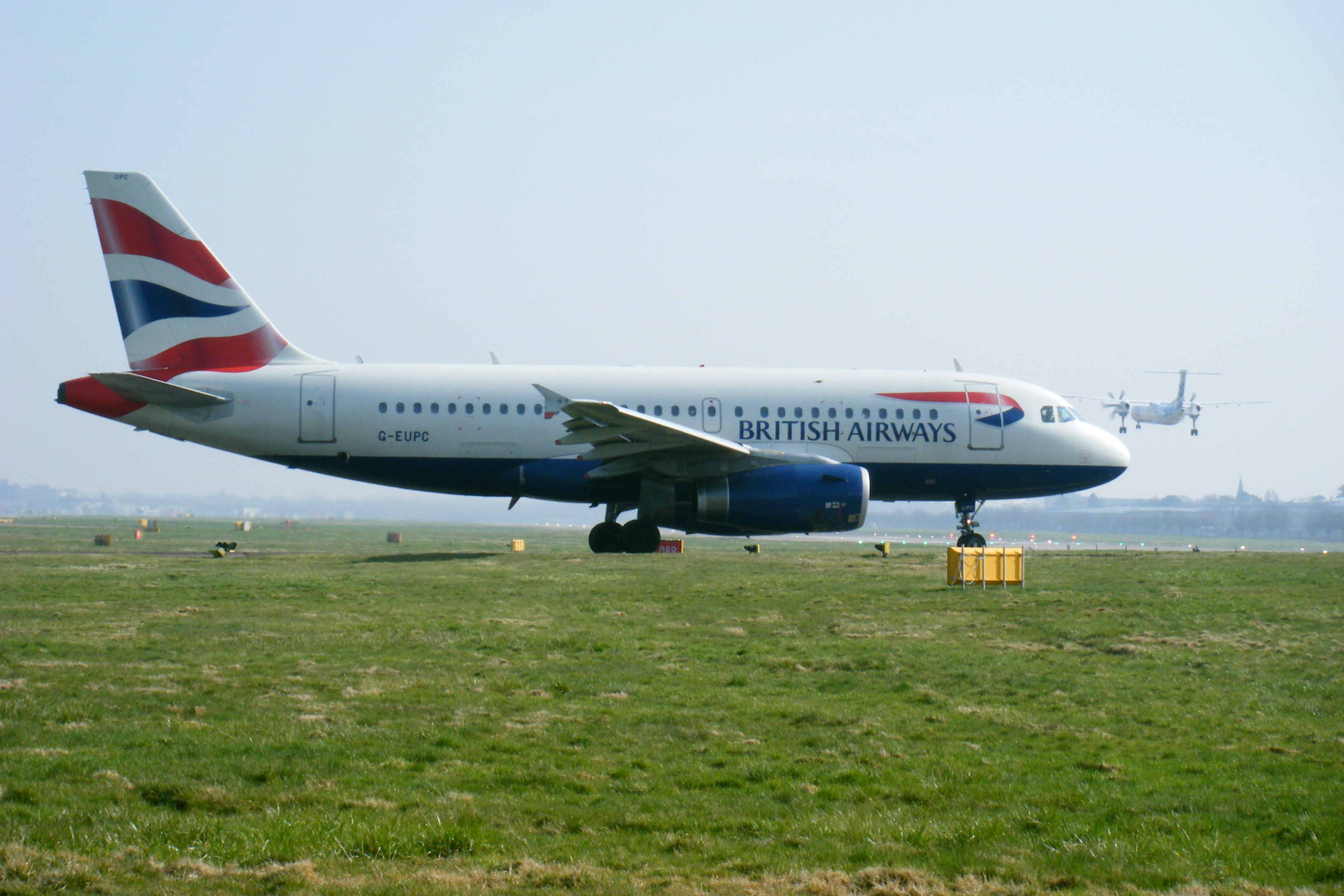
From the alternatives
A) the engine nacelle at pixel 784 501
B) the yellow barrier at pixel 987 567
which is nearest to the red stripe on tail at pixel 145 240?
the engine nacelle at pixel 784 501

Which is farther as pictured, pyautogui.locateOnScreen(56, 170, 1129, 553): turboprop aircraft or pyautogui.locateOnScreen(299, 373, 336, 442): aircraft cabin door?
pyautogui.locateOnScreen(299, 373, 336, 442): aircraft cabin door

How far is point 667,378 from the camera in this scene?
86.7 feet

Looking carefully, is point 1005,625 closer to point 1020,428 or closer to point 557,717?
point 557,717

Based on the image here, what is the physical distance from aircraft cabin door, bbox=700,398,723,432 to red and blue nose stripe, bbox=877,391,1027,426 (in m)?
3.84

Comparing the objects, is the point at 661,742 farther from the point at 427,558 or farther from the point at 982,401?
the point at 982,401

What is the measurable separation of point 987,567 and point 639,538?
8905mm

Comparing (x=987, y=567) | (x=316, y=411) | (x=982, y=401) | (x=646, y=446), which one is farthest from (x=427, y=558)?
(x=982, y=401)

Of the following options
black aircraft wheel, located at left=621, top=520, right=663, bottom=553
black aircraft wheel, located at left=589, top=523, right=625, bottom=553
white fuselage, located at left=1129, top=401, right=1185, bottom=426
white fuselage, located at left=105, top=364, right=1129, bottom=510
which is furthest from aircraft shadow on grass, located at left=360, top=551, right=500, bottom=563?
white fuselage, located at left=1129, top=401, right=1185, bottom=426

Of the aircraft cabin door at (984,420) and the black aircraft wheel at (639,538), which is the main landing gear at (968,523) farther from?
the black aircraft wheel at (639,538)

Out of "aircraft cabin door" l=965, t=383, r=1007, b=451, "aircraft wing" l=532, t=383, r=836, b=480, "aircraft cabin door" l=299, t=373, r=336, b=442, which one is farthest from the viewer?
"aircraft cabin door" l=965, t=383, r=1007, b=451

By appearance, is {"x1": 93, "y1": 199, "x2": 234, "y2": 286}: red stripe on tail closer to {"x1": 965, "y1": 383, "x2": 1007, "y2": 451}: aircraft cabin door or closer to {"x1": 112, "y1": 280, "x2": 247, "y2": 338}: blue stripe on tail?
{"x1": 112, "y1": 280, "x2": 247, "y2": 338}: blue stripe on tail

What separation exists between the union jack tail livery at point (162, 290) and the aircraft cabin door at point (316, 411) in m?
1.39

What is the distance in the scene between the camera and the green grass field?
573 centimetres

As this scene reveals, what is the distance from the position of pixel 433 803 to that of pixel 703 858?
5.69 feet
